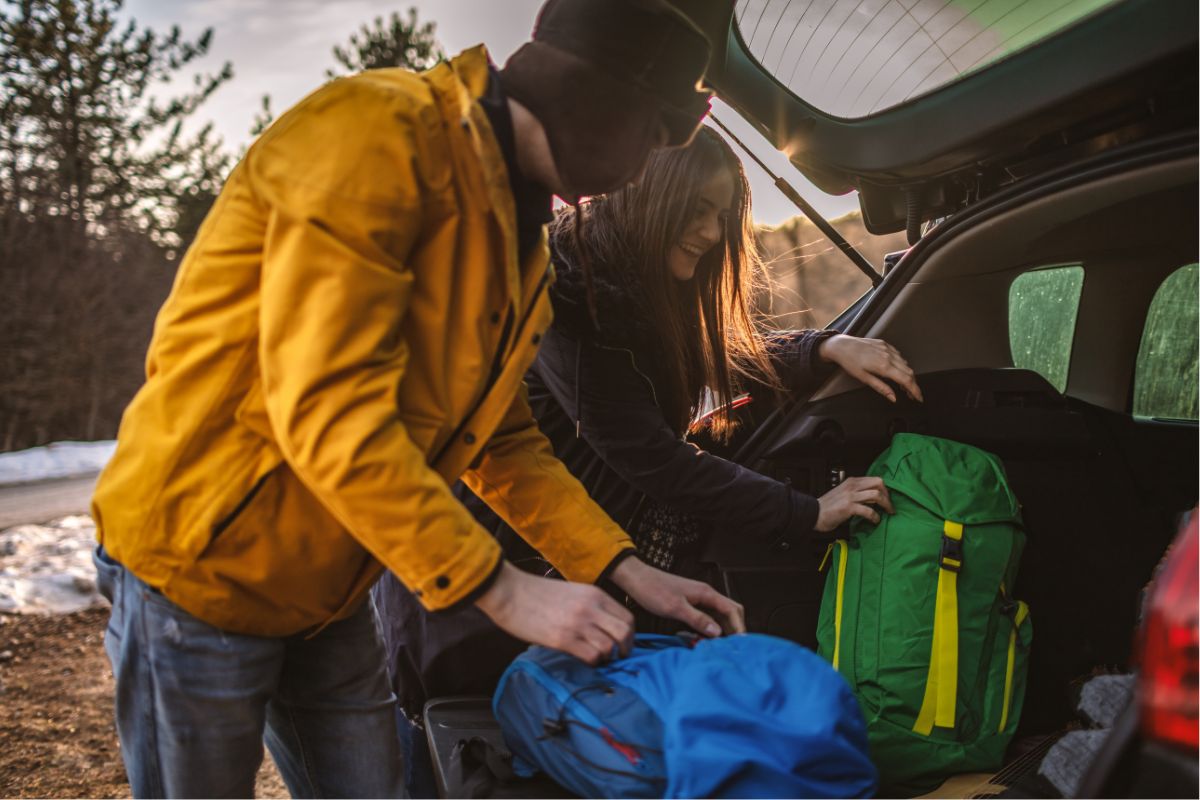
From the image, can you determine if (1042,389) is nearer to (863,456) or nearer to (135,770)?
(863,456)

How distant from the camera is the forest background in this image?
13.9m

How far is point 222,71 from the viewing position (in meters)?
17.9

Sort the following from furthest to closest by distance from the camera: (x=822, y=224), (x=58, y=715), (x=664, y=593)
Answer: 1. (x=58, y=715)
2. (x=822, y=224)
3. (x=664, y=593)

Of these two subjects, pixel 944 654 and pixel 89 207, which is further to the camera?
pixel 89 207

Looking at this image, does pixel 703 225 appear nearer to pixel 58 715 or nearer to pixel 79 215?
pixel 58 715

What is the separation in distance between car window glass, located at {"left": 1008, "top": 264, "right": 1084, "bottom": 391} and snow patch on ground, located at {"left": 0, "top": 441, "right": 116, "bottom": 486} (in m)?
11.3

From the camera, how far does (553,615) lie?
130cm

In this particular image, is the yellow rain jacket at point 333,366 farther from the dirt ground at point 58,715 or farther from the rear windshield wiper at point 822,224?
the dirt ground at point 58,715

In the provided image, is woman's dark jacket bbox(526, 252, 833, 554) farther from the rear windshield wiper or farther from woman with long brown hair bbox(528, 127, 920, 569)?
the rear windshield wiper

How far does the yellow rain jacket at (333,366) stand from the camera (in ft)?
3.74

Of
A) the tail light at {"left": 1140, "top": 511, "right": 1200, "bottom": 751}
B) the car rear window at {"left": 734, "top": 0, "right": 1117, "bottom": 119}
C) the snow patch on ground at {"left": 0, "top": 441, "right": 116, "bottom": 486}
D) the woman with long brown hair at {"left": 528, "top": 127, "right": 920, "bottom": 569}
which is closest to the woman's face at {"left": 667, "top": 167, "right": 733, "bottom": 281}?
the woman with long brown hair at {"left": 528, "top": 127, "right": 920, "bottom": 569}

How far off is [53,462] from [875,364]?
13.5 metres

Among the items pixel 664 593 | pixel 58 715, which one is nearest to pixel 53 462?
pixel 58 715

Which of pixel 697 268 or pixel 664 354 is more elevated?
pixel 697 268
